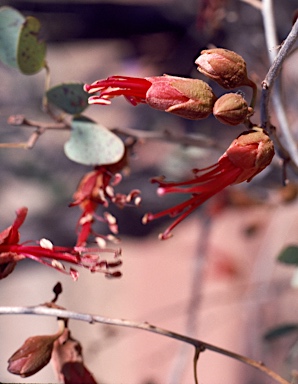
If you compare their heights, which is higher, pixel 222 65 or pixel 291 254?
pixel 222 65

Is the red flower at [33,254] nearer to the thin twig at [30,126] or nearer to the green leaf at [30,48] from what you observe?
the thin twig at [30,126]

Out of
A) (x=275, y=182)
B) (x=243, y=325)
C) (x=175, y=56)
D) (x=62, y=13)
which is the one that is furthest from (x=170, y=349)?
(x=62, y=13)

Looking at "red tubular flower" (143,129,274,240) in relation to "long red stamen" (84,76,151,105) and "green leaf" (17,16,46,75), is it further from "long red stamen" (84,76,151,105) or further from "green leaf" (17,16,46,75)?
"green leaf" (17,16,46,75)

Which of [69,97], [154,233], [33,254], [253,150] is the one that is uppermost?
[253,150]

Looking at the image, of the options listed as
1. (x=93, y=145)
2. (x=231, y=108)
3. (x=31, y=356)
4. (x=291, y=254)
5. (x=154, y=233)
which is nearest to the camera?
(x=231, y=108)

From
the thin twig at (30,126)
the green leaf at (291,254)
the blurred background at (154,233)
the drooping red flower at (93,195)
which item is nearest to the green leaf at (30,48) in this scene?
the thin twig at (30,126)

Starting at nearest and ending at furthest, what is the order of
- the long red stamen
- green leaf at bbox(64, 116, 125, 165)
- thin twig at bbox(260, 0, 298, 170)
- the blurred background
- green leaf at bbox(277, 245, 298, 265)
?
thin twig at bbox(260, 0, 298, 170) → the long red stamen → green leaf at bbox(64, 116, 125, 165) → green leaf at bbox(277, 245, 298, 265) → the blurred background

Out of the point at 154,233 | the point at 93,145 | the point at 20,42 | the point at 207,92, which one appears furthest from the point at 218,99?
the point at 154,233

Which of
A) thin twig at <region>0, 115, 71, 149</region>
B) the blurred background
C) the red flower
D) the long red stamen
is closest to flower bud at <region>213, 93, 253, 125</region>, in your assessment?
the long red stamen

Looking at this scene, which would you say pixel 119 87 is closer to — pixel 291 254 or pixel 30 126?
pixel 30 126
